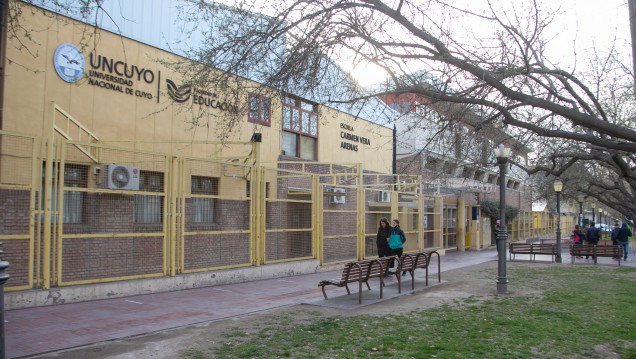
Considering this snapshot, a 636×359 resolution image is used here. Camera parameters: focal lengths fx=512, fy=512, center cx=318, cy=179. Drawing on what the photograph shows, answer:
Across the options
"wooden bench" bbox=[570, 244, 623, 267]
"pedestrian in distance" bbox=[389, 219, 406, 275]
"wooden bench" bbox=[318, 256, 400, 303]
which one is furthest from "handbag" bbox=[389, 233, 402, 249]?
"wooden bench" bbox=[570, 244, 623, 267]

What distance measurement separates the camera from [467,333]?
7559 mm

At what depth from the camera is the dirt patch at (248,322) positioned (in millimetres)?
6371

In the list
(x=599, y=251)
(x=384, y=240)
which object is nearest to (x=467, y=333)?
(x=384, y=240)

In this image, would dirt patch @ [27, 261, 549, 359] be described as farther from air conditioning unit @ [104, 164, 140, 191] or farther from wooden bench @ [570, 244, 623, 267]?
wooden bench @ [570, 244, 623, 267]

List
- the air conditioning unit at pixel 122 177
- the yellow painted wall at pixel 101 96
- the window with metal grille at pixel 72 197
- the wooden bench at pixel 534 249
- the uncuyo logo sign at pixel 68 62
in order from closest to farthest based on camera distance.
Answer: the window with metal grille at pixel 72 197 → the yellow painted wall at pixel 101 96 → the air conditioning unit at pixel 122 177 → the uncuyo logo sign at pixel 68 62 → the wooden bench at pixel 534 249

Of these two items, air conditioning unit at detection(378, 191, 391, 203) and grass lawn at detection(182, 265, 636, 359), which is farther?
air conditioning unit at detection(378, 191, 391, 203)

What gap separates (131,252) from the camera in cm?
1089

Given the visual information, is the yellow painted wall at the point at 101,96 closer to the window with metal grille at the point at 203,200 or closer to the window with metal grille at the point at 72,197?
the window with metal grille at the point at 72,197

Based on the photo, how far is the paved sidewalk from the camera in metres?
7.00

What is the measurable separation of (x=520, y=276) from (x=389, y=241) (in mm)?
4711

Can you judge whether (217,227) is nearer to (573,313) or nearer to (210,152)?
(210,152)

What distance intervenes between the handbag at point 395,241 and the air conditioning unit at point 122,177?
6.98m

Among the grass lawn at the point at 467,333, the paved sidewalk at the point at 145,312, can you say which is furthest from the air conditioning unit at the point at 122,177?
the grass lawn at the point at 467,333

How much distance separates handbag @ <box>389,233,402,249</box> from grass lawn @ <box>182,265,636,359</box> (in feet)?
11.4
